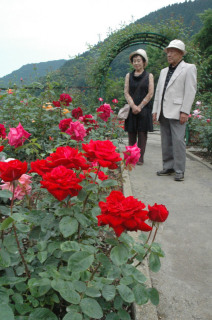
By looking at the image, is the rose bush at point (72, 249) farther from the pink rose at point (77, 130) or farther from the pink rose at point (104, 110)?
the pink rose at point (104, 110)

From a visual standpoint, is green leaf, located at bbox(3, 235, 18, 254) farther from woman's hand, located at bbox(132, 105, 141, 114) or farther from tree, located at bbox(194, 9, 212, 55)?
tree, located at bbox(194, 9, 212, 55)

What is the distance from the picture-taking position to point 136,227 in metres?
1.00

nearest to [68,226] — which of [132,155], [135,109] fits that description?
[132,155]

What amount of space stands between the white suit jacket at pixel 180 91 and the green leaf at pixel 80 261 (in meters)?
3.42

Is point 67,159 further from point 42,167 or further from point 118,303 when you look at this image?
point 118,303

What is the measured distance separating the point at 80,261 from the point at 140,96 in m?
4.27

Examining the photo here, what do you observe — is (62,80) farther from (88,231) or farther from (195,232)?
(88,231)

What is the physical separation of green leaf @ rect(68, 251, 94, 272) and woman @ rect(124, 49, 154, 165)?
4.09m

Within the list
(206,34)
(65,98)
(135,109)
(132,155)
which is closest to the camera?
(132,155)

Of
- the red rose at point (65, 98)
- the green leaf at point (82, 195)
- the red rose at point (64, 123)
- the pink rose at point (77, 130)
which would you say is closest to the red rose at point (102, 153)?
the green leaf at point (82, 195)

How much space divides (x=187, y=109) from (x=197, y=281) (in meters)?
2.59

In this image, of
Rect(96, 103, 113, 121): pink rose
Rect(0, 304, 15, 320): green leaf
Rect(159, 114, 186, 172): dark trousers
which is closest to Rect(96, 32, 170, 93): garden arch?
Rect(159, 114, 186, 172): dark trousers

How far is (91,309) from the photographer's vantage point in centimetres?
96

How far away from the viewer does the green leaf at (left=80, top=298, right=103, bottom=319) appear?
94 cm
